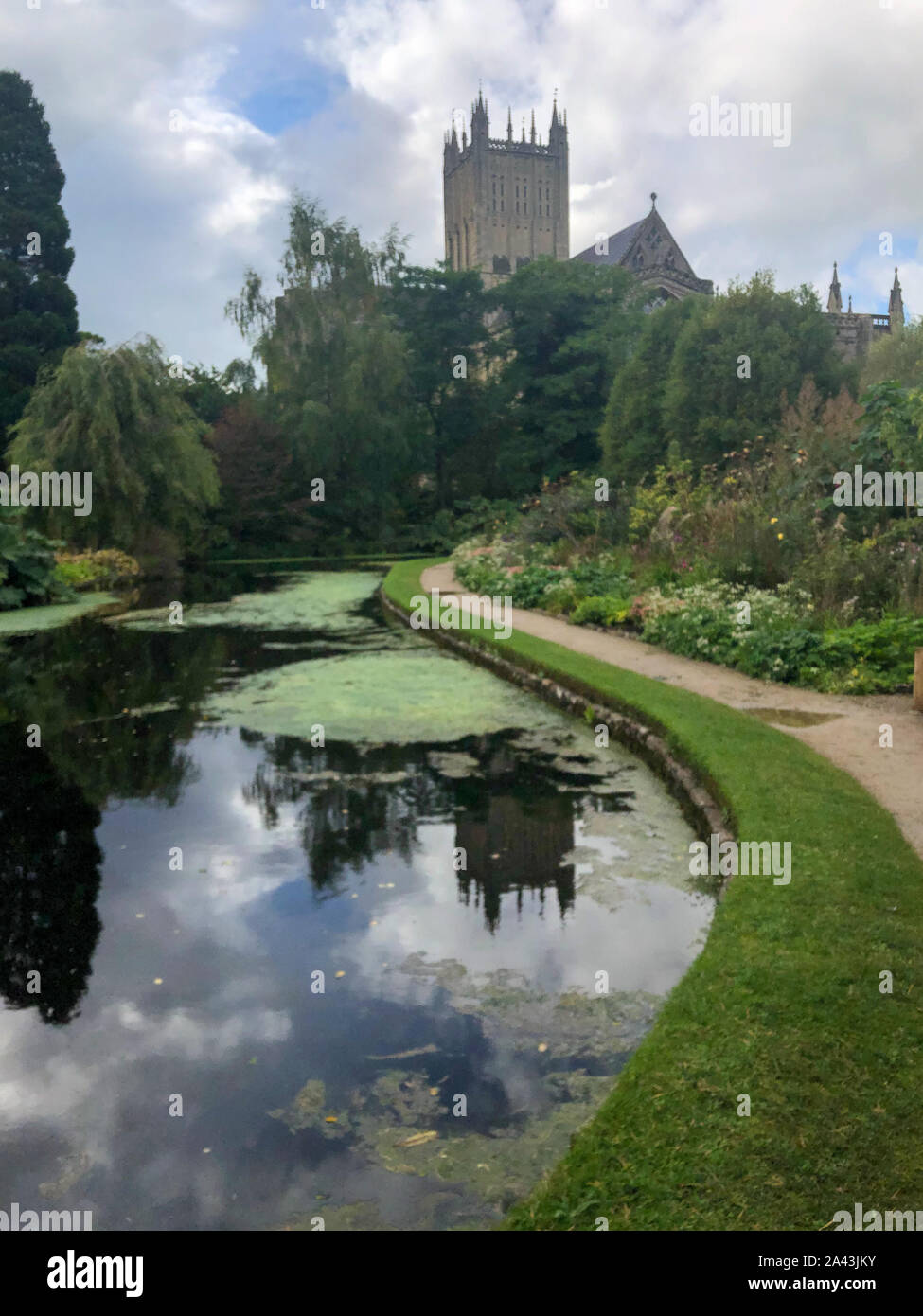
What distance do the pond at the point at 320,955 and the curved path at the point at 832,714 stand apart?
46.7 inches

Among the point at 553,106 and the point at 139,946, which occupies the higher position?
the point at 553,106

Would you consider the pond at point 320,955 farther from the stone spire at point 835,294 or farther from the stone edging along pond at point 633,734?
the stone spire at point 835,294

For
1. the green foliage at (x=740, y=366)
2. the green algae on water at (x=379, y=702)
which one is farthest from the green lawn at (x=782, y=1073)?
the green foliage at (x=740, y=366)

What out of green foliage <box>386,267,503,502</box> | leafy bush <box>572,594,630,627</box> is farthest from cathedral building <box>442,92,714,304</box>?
leafy bush <box>572,594,630,627</box>

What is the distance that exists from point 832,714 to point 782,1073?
523cm

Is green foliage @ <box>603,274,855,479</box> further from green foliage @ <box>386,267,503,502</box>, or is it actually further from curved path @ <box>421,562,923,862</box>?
green foliage @ <box>386,267,503,502</box>

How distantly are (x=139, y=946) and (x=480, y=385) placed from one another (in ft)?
129

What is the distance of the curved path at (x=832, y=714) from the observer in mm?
5715

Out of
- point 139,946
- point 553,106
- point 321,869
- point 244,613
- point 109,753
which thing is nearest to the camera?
point 139,946

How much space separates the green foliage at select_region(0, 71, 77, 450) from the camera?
Result: 34.4m

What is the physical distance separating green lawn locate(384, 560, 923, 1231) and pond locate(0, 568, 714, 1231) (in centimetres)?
26
